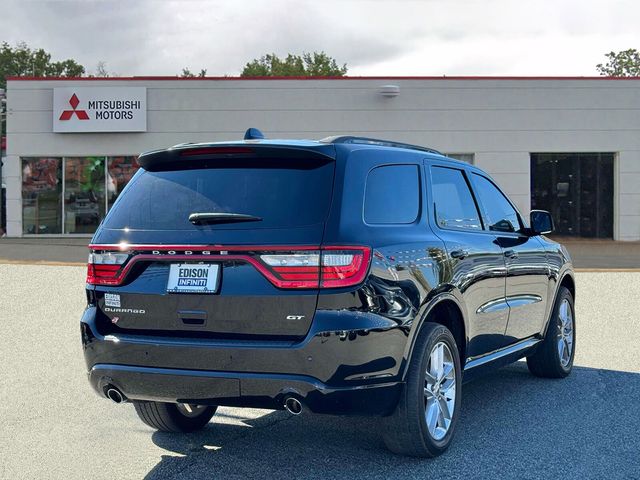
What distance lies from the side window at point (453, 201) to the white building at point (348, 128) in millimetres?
20595

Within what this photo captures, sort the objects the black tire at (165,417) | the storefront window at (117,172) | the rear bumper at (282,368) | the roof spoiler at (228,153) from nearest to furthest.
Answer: the rear bumper at (282,368)
the roof spoiler at (228,153)
the black tire at (165,417)
the storefront window at (117,172)

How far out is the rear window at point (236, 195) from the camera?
14.5ft

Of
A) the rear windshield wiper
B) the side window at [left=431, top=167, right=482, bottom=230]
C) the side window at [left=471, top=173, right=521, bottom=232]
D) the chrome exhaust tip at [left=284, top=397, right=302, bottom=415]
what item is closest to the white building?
the side window at [left=471, top=173, right=521, bottom=232]

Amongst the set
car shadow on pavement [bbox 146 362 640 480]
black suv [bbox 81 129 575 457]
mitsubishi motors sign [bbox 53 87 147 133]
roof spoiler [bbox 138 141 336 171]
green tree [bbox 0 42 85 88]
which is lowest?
car shadow on pavement [bbox 146 362 640 480]

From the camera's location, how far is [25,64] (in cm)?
7088

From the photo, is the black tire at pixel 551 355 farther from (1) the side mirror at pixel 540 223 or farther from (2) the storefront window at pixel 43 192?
(2) the storefront window at pixel 43 192

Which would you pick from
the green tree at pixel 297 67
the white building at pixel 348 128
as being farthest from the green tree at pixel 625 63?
the white building at pixel 348 128

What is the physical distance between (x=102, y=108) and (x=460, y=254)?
2278cm

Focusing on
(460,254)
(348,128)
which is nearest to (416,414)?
(460,254)

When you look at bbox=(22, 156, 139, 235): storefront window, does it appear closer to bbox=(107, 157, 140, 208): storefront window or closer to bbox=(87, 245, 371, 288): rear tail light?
bbox=(107, 157, 140, 208): storefront window

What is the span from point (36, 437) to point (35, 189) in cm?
2293

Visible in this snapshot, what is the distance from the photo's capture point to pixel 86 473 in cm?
472

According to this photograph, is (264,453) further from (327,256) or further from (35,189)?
(35,189)

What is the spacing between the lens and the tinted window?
4703 mm
